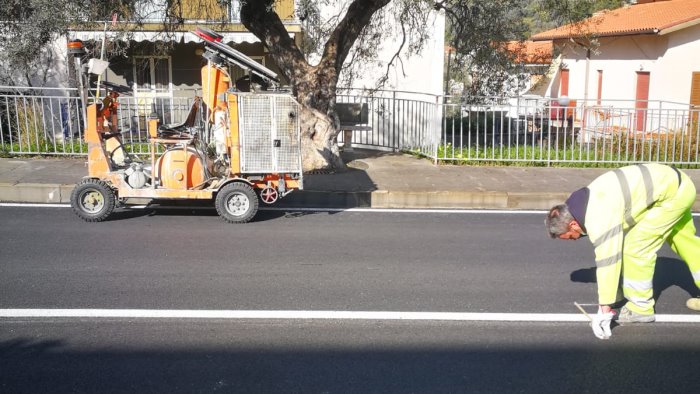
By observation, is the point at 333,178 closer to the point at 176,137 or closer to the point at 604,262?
the point at 176,137

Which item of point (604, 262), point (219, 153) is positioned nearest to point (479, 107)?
point (219, 153)

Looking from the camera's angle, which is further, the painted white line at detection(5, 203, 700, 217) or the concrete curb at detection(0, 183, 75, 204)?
the concrete curb at detection(0, 183, 75, 204)

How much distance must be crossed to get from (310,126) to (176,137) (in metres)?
3.53

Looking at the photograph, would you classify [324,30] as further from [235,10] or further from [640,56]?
[640,56]

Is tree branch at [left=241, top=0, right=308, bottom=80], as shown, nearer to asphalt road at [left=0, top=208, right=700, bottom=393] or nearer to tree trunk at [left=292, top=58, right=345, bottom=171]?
tree trunk at [left=292, top=58, right=345, bottom=171]

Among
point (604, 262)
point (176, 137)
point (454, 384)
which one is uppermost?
point (176, 137)

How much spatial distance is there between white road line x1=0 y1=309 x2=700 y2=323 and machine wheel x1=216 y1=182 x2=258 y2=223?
3414 millimetres

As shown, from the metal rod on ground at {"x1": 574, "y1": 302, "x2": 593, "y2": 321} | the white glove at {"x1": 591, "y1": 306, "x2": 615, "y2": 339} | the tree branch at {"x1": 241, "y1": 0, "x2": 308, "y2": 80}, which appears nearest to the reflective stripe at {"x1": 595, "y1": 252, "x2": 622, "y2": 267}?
Answer: the white glove at {"x1": 591, "y1": 306, "x2": 615, "y2": 339}

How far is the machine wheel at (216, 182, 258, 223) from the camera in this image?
9430 millimetres

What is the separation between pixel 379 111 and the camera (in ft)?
53.3

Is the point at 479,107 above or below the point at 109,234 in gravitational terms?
above

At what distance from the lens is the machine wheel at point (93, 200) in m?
9.41

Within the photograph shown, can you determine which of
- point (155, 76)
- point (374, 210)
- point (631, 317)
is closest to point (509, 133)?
point (374, 210)

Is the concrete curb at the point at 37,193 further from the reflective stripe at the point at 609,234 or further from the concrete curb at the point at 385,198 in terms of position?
the reflective stripe at the point at 609,234
